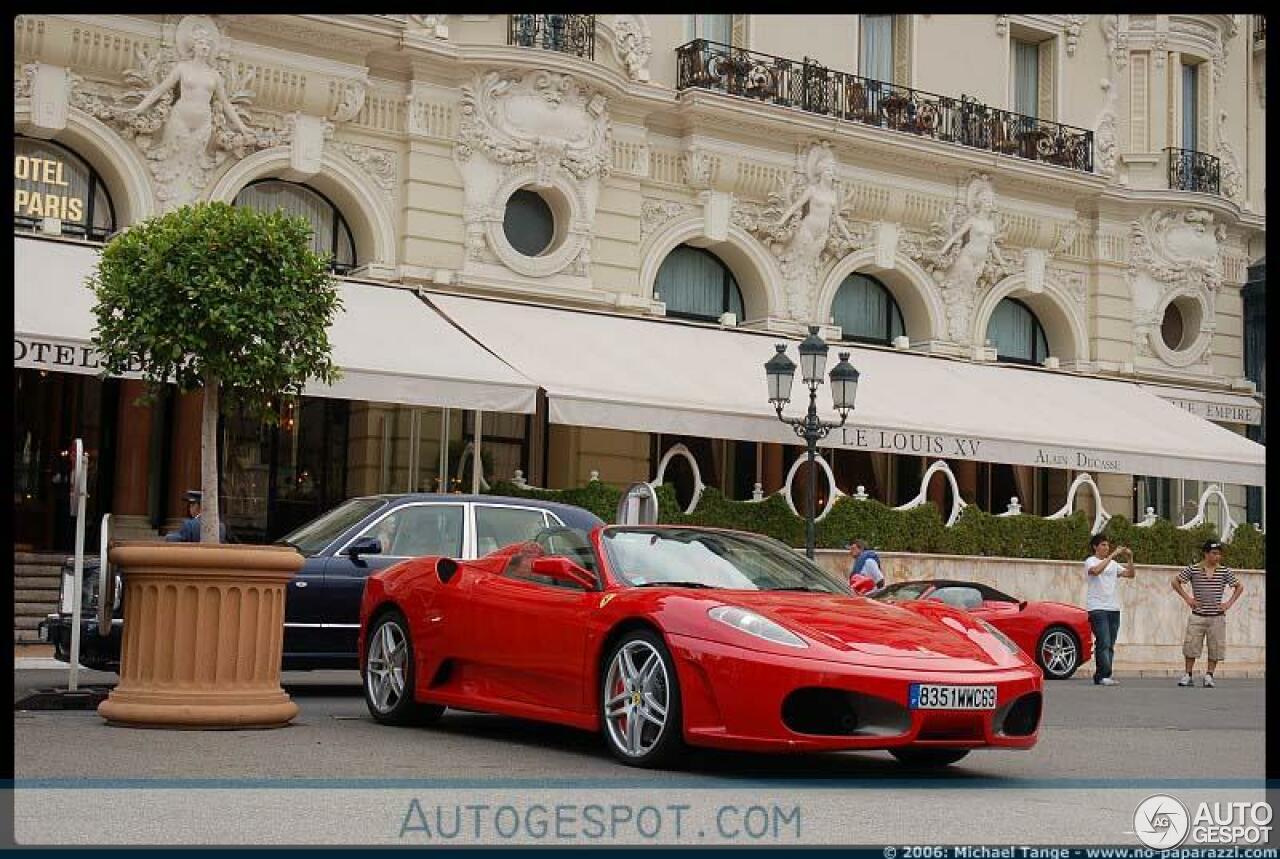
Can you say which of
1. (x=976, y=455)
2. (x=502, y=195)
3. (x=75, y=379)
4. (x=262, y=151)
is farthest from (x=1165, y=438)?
(x=75, y=379)

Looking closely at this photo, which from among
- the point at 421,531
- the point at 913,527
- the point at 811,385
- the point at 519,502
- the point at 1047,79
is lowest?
the point at 421,531

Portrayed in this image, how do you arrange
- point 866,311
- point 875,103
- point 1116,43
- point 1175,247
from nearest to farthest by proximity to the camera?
point 875,103 → point 866,311 → point 1175,247 → point 1116,43

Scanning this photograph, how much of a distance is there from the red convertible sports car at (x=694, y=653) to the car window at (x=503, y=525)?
314 cm

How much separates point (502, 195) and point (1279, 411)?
20.7 m

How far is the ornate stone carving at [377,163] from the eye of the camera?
23.7m

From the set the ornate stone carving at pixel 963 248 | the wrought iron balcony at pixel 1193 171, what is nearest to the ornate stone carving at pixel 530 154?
the ornate stone carving at pixel 963 248

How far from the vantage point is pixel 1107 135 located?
31.4m

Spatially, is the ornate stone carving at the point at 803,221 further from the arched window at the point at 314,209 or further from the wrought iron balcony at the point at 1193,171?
the wrought iron balcony at the point at 1193,171

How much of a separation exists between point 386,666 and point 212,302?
10.3 ft

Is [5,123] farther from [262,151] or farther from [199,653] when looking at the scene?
[262,151]

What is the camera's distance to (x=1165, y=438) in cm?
2781

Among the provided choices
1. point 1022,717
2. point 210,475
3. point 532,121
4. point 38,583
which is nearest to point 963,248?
point 532,121

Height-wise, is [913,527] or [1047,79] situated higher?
[1047,79]

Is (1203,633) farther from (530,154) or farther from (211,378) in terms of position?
(211,378)
